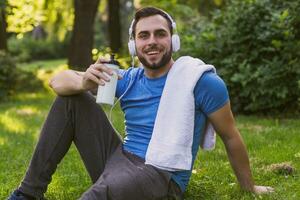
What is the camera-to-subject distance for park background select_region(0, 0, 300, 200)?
4.77 meters

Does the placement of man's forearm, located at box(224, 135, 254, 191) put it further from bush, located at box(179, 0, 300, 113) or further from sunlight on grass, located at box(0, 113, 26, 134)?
sunlight on grass, located at box(0, 113, 26, 134)

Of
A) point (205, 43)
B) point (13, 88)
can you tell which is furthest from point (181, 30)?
point (13, 88)

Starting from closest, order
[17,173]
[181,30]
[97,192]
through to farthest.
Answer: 1. [97,192]
2. [17,173]
3. [181,30]

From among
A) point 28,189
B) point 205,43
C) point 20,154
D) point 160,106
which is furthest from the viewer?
point 205,43

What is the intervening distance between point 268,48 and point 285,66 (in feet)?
1.25

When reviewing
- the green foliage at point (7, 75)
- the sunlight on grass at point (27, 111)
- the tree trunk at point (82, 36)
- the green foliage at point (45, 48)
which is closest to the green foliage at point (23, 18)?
the tree trunk at point (82, 36)

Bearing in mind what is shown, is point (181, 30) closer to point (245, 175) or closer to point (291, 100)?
point (291, 100)

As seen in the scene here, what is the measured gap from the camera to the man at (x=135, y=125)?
11.6 feet

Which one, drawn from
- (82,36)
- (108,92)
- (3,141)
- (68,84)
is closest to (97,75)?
(108,92)

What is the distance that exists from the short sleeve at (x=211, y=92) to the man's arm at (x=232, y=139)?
5cm

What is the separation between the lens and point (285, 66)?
27.4ft

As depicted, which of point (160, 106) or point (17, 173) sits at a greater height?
point (160, 106)

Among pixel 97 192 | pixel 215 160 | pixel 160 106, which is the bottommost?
pixel 215 160

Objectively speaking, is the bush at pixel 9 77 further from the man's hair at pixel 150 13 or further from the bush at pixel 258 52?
the man's hair at pixel 150 13
